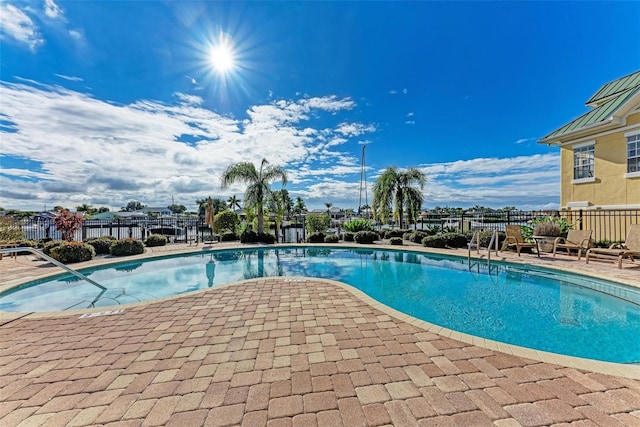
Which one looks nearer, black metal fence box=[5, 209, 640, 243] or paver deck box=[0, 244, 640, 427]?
paver deck box=[0, 244, 640, 427]

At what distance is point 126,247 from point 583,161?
60.2 ft

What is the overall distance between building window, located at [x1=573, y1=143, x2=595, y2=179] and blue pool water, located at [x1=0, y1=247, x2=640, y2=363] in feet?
19.3

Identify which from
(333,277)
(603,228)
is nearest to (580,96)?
(603,228)

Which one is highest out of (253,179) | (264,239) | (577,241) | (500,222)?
(253,179)

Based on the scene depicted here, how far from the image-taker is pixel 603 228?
9766 mm

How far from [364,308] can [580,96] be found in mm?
15631

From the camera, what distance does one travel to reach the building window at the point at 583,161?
1014 centimetres

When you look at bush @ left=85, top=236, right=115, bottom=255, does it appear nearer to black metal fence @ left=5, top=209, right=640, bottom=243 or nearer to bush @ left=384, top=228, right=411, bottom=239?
black metal fence @ left=5, top=209, right=640, bottom=243

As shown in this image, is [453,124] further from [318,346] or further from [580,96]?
[318,346]

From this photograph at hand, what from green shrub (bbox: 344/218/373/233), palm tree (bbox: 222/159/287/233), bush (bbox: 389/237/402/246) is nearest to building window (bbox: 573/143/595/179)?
bush (bbox: 389/237/402/246)

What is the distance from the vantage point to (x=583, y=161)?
10.4 m

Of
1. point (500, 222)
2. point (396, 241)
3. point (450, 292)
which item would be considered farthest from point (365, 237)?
point (450, 292)

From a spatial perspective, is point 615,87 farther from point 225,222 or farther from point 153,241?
point 153,241

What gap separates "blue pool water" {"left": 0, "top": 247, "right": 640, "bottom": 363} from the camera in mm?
4051
